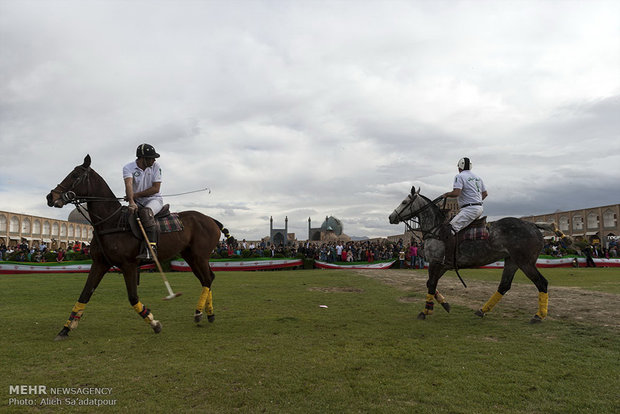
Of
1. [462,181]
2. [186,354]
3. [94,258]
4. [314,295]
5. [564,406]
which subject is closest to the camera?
[564,406]

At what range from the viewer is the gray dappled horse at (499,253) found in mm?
7816

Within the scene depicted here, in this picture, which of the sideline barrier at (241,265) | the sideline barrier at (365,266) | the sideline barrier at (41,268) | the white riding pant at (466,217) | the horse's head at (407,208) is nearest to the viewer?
the white riding pant at (466,217)

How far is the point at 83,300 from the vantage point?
6.58 m

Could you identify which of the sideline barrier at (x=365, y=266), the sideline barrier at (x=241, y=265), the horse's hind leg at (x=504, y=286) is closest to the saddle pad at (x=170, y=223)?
the horse's hind leg at (x=504, y=286)

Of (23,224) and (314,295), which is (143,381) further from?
(23,224)

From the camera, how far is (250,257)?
95.7ft

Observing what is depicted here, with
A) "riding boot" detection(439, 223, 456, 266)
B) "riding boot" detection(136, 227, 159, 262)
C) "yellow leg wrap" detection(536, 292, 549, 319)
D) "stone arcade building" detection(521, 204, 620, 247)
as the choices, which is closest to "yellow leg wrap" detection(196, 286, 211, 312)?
"riding boot" detection(136, 227, 159, 262)

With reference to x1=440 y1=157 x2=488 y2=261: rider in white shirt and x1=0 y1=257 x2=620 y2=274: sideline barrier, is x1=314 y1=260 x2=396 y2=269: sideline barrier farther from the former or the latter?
x1=440 y1=157 x2=488 y2=261: rider in white shirt

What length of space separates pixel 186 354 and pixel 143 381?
1042mm

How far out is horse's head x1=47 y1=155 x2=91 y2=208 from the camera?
6.63 metres

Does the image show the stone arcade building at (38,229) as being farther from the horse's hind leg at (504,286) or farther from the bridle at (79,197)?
the horse's hind leg at (504,286)

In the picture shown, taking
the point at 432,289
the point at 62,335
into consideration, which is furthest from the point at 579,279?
the point at 62,335

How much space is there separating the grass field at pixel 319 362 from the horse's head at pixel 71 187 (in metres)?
2.26

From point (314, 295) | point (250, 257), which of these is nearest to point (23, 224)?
point (250, 257)
